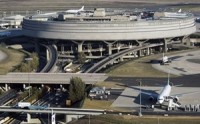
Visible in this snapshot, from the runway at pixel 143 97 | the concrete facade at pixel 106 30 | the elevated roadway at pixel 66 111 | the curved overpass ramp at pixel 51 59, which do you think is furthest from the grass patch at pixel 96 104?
the concrete facade at pixel 106 30

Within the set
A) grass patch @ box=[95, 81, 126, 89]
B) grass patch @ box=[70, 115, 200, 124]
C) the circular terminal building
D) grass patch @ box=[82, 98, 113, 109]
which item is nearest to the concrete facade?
the circular terminal building

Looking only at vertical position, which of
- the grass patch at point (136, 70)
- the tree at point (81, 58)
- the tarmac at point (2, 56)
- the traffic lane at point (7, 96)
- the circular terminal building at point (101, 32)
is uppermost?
the circular terminal building at point (101, 32)

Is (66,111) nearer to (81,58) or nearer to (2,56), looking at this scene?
(81,58)

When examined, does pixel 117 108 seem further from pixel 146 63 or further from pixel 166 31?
pixel 166 31

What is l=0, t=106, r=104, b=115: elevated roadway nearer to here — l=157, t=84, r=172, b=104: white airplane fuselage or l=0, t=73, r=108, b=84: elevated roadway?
l=157, t=84, r=172, b=104: white airplane fuselage

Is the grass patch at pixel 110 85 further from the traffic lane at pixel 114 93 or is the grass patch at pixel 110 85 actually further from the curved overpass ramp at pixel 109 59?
the curved overpass ramp at pixel 109 59

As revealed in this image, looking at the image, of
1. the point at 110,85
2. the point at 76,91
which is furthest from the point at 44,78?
the point at 76,91
